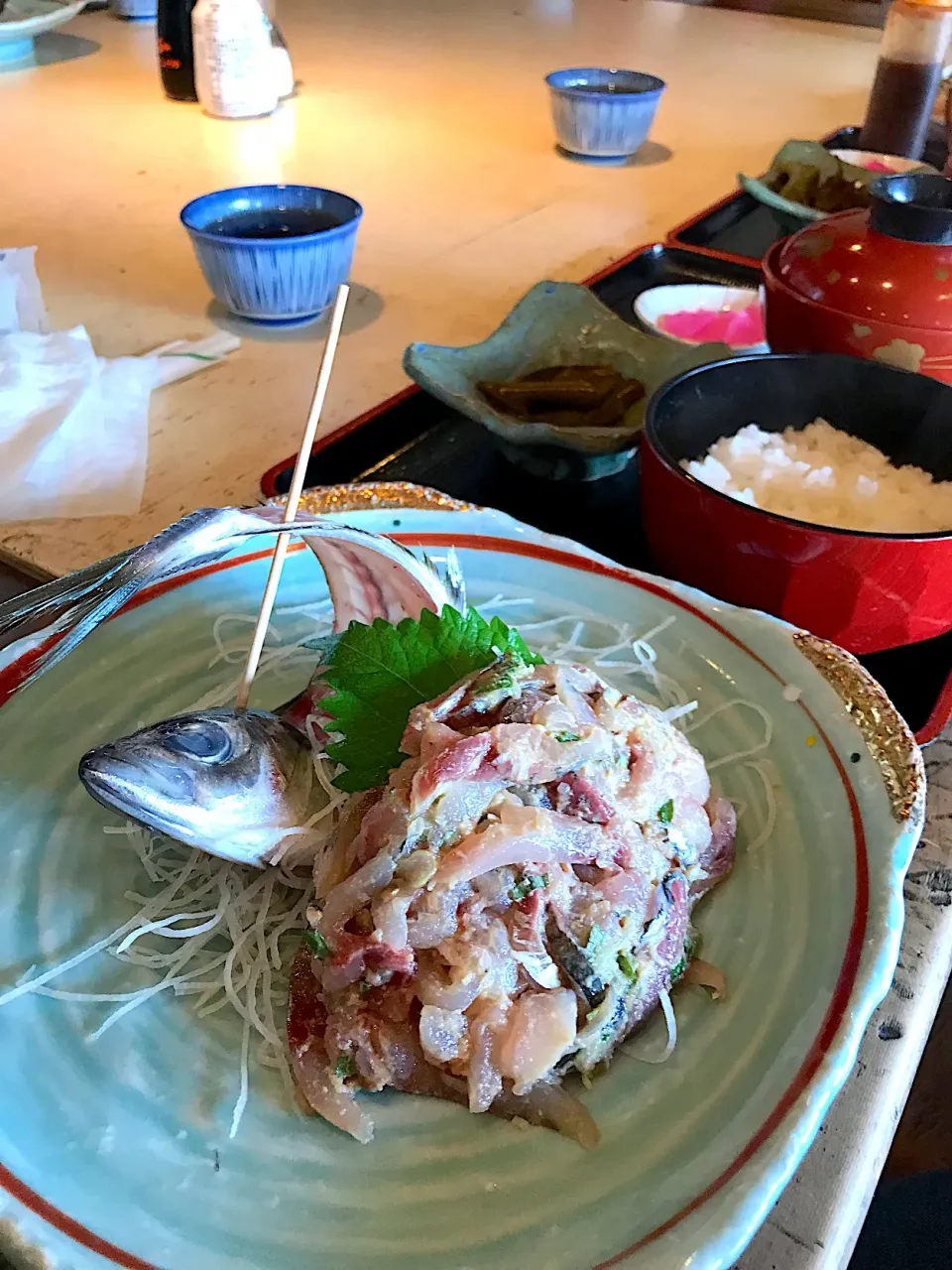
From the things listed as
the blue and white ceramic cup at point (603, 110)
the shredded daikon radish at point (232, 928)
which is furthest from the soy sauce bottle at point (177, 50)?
the shredded daikon radish at point (232, 928)

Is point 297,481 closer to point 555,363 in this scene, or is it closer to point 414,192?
point 555,363

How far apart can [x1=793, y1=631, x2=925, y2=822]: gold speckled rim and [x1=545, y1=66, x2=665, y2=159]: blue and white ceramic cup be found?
212 centimetres

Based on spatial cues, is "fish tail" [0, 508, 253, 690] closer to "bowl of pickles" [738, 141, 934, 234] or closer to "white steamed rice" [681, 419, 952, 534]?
"white steamed rice" [681, 419, 952, 534]

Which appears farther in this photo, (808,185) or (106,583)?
(808,185)

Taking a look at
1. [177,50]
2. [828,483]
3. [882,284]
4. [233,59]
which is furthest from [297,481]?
[177,50]

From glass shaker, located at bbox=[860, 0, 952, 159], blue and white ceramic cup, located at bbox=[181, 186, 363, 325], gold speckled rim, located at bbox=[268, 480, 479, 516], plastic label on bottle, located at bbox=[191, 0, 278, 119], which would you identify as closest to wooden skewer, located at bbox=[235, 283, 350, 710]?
gold speckled rim, located at bbox=[268, 480, 479, 516]

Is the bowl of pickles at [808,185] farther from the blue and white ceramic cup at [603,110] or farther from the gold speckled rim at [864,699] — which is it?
the gold speckled rim at [864,699]

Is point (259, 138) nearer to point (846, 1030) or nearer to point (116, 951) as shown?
point (116, 951)

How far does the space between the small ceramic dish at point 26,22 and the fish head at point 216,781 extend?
332 centimetres

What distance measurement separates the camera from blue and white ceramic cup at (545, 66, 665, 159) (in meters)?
2.60

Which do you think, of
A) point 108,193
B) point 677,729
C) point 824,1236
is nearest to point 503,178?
point 108,193

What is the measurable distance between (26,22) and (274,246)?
229 cm

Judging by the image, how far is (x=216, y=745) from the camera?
81 cm

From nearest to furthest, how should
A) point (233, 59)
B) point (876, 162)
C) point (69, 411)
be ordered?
point (69, 411)
point (876, 162)
point (233, 59)
